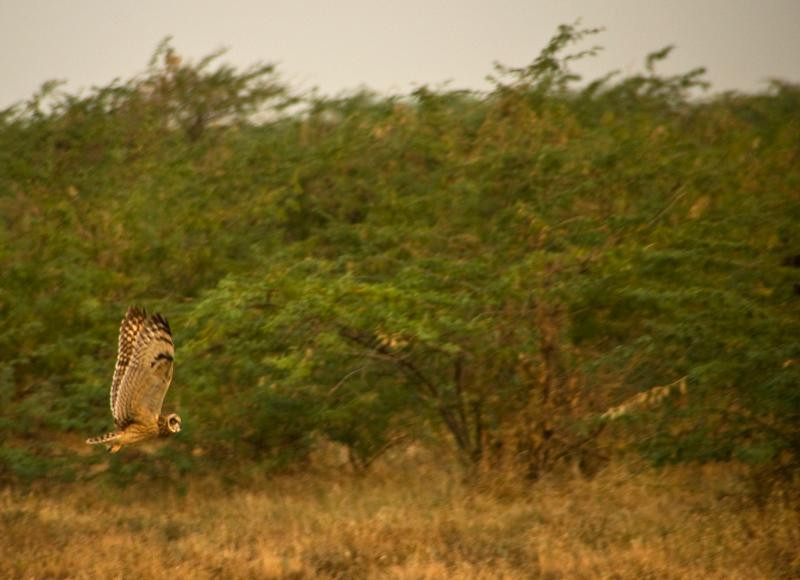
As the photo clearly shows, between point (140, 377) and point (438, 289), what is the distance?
11.8 feet

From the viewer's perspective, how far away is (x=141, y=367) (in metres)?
8.34

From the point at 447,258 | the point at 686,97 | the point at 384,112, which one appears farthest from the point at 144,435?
the point at 686,97

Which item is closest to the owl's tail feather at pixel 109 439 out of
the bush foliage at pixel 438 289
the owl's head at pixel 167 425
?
the owl's head at pixel 167 425

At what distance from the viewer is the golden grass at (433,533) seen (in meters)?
8.98

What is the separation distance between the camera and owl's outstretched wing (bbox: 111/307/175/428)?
27.2ft

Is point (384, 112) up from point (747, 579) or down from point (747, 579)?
up

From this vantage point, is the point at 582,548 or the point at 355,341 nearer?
the point at 582,548

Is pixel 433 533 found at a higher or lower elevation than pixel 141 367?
lower

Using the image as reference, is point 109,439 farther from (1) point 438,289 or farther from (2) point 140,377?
(1) point 438,289

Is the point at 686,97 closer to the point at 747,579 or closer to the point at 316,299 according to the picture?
the point at 316,299

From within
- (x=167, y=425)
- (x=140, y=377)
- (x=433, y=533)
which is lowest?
(x=433, y=533)

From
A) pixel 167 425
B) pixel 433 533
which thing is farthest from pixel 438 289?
pixel 167 425

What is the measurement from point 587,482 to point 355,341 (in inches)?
88.0

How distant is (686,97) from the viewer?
1875cm
